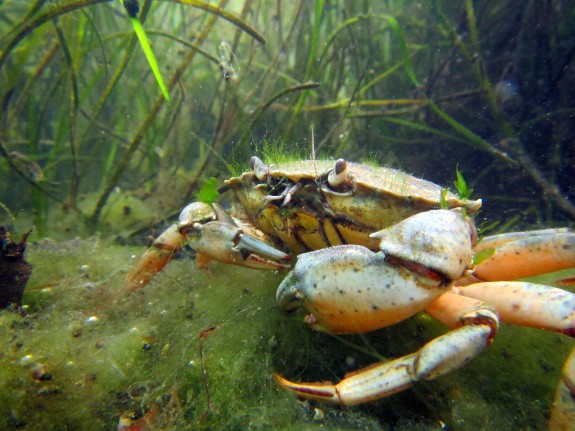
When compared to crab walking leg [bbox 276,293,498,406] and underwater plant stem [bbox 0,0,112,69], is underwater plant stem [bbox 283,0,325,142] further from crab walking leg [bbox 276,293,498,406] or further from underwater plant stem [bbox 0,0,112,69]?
crab walking leg [bbox 276,293,498,406]

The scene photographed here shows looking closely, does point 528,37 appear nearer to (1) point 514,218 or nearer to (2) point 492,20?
(2) point 492,20

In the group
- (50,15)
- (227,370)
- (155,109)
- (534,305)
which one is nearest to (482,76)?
(534,305)

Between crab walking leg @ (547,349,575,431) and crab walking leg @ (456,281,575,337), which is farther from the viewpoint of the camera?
crab walking leg @ (456,281,575,337)

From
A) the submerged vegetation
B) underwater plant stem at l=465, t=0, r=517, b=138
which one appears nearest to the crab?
the submerged vegetation

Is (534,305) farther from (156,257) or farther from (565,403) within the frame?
(156,257)

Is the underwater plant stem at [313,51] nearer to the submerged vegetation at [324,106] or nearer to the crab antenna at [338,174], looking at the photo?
the submerged vegetation at [324,106]

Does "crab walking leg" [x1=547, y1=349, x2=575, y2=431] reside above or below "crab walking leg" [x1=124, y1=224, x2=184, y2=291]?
above
